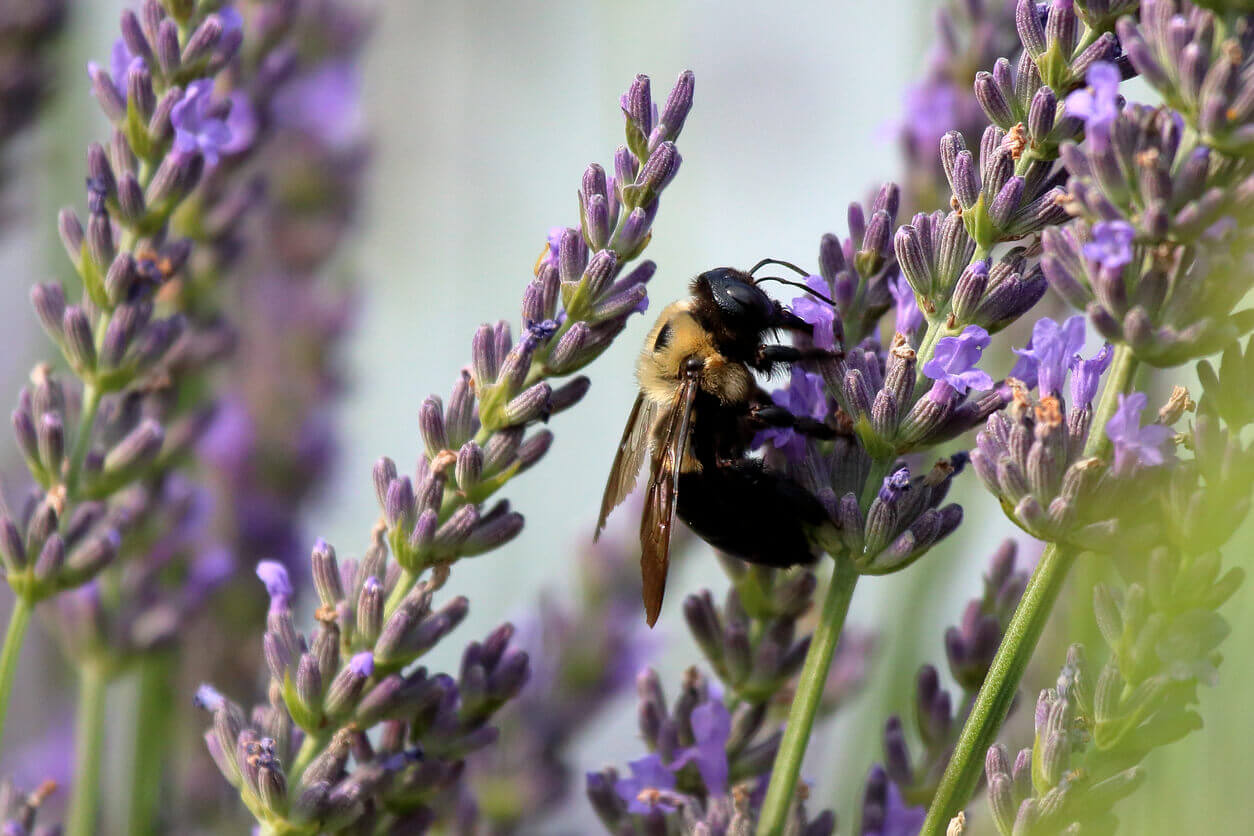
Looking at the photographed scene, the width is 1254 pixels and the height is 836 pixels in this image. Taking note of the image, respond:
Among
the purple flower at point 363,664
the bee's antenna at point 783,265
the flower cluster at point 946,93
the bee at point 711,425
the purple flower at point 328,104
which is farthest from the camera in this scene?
the purple flower at point 328,104

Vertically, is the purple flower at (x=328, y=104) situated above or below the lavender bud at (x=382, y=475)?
above

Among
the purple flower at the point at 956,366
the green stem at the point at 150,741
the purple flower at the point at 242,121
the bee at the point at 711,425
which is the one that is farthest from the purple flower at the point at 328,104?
the purple flower at the point at 956,366

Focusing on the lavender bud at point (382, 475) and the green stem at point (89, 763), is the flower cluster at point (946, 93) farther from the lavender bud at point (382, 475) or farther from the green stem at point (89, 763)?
the green stem at point (89, 763)

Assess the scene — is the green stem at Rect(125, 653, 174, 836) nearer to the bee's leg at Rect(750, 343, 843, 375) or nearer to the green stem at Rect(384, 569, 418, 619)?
the green stem at Rect(384, 569, 418, 619)

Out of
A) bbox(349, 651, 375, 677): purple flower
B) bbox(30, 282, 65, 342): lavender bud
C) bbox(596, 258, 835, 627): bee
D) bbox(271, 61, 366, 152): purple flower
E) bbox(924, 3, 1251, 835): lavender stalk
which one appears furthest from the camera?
bbox(271, 61, 366, 152): purple flower

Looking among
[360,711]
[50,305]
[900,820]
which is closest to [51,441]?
[50,305]

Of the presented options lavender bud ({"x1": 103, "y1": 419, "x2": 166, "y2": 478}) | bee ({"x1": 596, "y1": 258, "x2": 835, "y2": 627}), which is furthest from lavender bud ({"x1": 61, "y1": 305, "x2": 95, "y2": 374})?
bee ({"x1": 596, "y1": 258, "x2": 835, "y2": 627})

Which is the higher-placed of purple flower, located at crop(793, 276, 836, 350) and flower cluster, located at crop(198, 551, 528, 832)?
purple flower, located at crop(793, 276, 836, 350)
